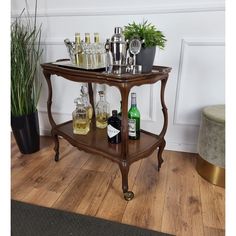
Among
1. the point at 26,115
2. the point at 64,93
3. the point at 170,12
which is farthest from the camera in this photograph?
the point at 64,93

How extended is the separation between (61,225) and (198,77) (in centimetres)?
119

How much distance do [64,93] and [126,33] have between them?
0.88m

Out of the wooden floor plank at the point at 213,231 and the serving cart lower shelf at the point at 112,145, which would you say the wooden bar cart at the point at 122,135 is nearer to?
the serving cart lower shelf at the point at 112,145

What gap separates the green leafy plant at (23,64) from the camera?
4.76 ft

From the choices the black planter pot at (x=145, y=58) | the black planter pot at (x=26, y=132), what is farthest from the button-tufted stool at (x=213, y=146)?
the black planter pot at (x=26, y=132)

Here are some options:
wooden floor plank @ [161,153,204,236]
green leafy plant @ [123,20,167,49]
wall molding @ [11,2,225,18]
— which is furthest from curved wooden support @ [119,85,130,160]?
wall molding @ [11,2,225,18]

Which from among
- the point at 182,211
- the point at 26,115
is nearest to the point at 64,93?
the point at 26,115

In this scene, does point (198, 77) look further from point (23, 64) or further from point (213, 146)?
point (23, 64)

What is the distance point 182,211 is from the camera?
44.4 inches

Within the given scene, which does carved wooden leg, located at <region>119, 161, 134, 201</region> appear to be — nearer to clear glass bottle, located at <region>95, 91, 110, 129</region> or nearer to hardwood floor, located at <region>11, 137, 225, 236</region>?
hardwood floor, located at <region>11, 137, 225, 236</region>

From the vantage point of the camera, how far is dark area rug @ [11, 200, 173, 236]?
1.02m

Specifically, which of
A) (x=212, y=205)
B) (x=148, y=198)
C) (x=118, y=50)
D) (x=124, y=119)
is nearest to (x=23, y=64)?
(x=118, y=50)

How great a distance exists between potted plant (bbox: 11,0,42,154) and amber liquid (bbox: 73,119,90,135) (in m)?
0.37

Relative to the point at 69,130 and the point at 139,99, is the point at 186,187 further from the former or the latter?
the point at 69,130
